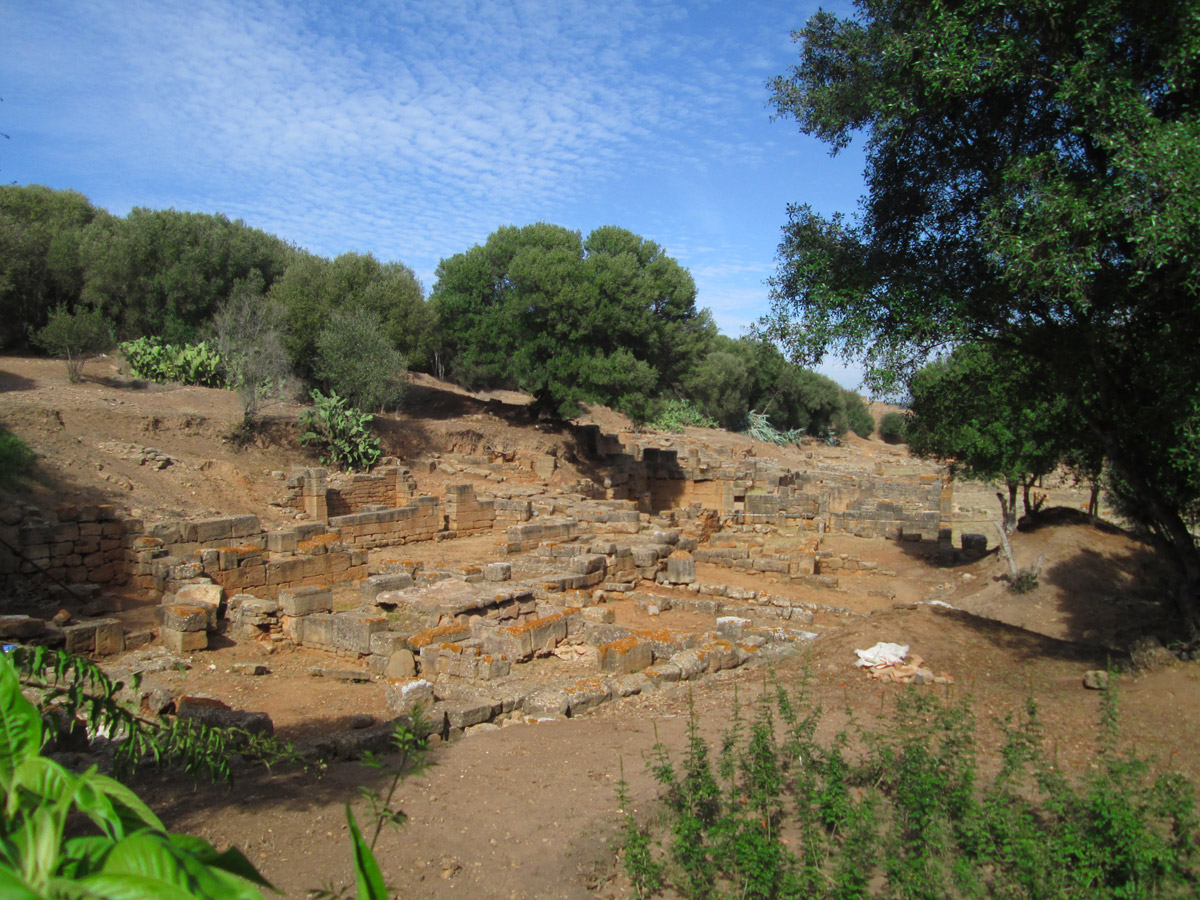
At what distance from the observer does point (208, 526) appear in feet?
48.5

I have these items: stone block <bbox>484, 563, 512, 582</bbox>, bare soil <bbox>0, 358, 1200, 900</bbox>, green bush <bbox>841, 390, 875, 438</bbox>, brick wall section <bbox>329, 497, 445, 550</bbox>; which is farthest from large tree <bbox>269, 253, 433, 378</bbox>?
green bush <bbox>841, 390, 875, 438</bbox>

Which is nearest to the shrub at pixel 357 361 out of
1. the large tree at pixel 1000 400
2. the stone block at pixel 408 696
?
the large tree at pixel 1000 400

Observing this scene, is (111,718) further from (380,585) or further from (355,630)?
(380,585)

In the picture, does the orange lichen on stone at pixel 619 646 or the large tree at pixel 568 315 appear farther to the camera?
the large tree at pixel 568 315

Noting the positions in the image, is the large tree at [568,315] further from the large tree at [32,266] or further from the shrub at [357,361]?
the large tree at [32,266]

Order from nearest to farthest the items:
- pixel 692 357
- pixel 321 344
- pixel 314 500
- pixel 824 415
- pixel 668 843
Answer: pixel 668 843 → pixel 314 500 → pixel 321 344 → pixel 692 357 → pixel 824 415

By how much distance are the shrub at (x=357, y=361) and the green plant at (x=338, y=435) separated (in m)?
1.92

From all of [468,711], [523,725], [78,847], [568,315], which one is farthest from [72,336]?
[78,847]

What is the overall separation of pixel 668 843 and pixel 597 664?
597 centimetres

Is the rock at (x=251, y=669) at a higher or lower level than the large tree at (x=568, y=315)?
lower

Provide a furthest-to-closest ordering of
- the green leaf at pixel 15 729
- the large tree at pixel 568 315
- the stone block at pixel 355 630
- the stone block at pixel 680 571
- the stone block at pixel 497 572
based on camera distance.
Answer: the large tree at pixel 568 315, the stone block at pixel 680 571, the stone block at pixel 497 572, the stone block at pixel 355 630, the green leaf at pixel 15 729

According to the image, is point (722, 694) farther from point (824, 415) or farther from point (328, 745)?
point (824, 415)

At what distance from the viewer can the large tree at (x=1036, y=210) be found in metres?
7.65

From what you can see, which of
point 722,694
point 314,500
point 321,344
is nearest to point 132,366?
point 321,344
